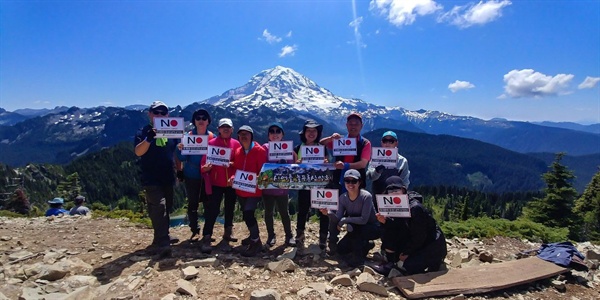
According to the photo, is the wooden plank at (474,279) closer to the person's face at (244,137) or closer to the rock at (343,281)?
the rock at (343,281)

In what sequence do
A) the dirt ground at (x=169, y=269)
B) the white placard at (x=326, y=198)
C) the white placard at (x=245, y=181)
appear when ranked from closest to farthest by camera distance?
1. the dirt ground at (x=169, y=269)
2. the white placard at (x=326, y=198)
3. the white placard at (x=245, y=181)

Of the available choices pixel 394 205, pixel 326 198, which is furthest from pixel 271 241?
pixel 394 205

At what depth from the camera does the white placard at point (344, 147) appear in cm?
882

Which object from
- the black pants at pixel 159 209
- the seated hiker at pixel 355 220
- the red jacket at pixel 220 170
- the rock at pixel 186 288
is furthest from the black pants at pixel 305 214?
the rock at pixel 186 288

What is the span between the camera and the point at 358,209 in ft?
26.8

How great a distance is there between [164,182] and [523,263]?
922cm

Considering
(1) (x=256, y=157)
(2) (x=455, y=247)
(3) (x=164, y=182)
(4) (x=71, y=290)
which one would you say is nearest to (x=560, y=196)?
(2) (x=455, y=247)

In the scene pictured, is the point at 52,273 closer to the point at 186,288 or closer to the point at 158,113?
the point at 186,288

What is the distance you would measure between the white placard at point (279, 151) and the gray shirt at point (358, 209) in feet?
5.96

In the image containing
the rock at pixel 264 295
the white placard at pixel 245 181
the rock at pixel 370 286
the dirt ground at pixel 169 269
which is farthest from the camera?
the white placard at pixel 245 181

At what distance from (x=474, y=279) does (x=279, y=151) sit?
5425mm

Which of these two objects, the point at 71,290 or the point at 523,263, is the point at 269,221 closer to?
the point at 71,290

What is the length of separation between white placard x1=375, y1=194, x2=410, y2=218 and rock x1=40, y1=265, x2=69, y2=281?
7.15 metres

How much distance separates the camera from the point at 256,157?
8.83 metres
